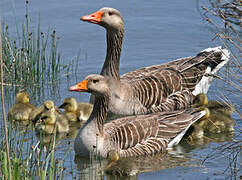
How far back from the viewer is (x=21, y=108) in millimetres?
10227

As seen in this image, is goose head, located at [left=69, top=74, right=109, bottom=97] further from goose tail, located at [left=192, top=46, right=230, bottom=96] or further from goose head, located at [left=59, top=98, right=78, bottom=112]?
goose tail, located at [left=192, top=46, right=230, bottom=96]

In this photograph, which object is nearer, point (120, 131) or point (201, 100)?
point (120, 131)

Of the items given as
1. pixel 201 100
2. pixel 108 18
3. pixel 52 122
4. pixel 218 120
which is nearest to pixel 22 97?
pixel 52 122

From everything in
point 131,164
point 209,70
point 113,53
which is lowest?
point 131,164

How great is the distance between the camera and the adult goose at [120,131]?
8.86 m

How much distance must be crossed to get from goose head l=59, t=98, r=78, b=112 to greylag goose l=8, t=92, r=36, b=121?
573 mm

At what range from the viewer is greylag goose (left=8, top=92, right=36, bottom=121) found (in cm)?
1019

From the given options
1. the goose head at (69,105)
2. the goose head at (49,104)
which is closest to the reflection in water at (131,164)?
the goose head at (49,104)

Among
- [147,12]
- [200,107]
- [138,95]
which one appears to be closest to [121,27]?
[138,95]

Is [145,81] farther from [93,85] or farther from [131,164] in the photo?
[131,164]

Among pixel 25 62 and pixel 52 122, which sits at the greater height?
pixel 25 62

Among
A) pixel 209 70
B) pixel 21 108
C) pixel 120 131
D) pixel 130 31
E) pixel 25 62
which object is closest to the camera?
pixel 120 131

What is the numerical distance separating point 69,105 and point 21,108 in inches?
33.0

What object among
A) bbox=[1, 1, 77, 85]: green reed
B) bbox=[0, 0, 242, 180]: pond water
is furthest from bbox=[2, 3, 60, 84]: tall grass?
bbox=[0, 0, 242, 180]: pond water
